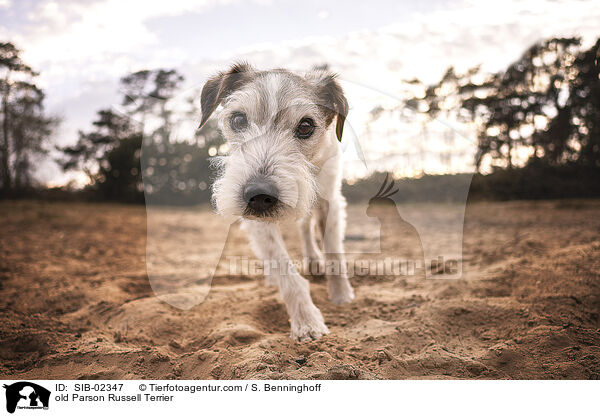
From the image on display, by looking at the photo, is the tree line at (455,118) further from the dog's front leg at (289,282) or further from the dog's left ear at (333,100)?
the dog's left ear at (333,100)

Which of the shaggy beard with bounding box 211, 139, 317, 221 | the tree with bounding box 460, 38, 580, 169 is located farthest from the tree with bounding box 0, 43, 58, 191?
the tree with bounding box 460, 38, 580, 169

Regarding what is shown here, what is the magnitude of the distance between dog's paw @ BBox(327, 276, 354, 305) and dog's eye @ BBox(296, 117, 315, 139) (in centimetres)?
188

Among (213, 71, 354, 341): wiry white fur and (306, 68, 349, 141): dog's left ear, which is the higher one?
(306, 68, 349, 141): dog's left ear

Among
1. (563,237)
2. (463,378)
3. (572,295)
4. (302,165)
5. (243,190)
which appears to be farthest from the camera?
(563,237)

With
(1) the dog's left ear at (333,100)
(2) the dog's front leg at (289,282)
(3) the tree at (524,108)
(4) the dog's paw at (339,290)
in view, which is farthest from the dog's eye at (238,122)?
(3) the tree at (524,108)

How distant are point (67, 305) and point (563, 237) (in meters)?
7.63

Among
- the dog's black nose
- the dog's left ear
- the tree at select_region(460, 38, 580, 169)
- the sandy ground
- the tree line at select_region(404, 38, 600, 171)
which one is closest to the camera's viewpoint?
the sandy ground

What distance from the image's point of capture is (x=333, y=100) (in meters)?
3.83

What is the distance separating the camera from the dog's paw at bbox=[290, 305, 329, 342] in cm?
328

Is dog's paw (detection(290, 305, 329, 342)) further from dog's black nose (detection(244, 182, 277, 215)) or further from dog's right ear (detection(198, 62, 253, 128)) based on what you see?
dog's right ear (detection(198, 62, 253, 128))

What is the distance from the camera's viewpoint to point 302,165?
3.28 metres

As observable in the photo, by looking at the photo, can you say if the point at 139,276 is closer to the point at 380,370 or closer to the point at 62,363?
the point at 62,363

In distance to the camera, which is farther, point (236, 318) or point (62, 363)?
point (236, 318)
